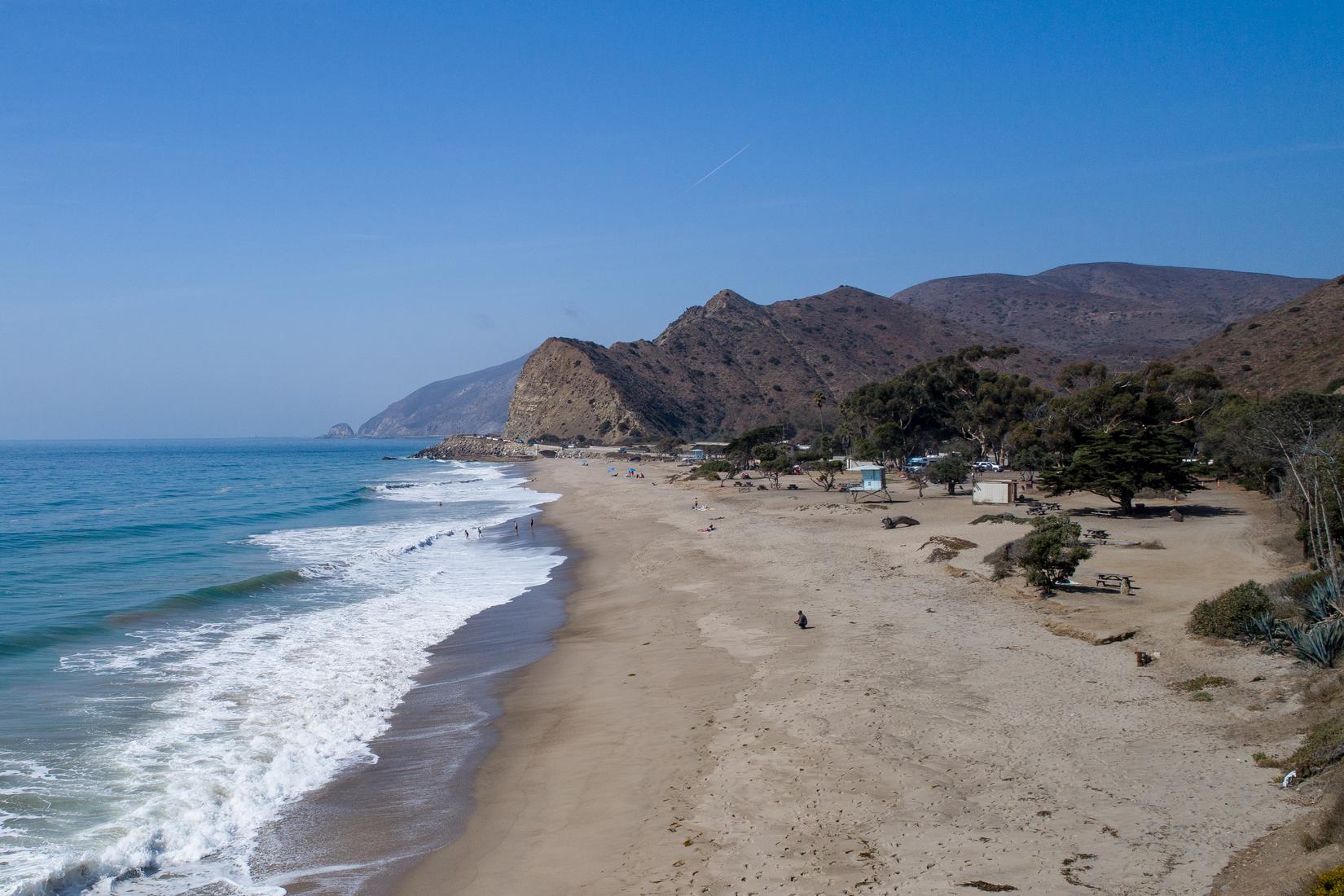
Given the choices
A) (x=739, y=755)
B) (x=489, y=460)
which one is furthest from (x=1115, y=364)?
(x=739, y=755)

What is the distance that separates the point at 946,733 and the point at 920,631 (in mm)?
4940

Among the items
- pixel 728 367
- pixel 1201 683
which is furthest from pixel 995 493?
pixel 728 367

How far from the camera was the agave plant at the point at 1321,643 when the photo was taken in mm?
9766

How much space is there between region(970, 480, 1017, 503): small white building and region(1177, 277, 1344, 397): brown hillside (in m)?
28.1

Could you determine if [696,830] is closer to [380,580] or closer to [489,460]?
[380,580]

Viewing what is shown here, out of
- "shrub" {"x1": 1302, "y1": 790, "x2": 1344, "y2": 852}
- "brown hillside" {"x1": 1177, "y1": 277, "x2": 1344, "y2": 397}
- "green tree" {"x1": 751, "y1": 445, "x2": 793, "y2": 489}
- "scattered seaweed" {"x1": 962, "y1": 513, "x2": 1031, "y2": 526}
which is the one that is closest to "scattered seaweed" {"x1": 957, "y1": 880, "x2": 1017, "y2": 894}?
"shrub" {"x1": 1302, "y1": 790, "x2": 1344, "y2": 852}

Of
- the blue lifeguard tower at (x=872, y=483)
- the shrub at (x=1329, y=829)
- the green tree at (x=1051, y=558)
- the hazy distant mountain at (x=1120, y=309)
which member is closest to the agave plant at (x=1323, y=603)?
the green tree at (x=1051, y=558)

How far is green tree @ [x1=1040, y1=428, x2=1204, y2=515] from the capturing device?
1099 inches

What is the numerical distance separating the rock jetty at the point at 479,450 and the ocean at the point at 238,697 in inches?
3151

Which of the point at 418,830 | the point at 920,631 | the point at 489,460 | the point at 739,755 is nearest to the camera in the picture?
the point at 418,830

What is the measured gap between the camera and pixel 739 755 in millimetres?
9398

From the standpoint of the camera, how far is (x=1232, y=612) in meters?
11.7

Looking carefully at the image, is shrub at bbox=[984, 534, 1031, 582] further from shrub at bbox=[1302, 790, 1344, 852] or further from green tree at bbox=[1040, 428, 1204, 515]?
shrub at bbox=[1302, 790, 1344, 852]

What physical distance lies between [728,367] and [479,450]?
1592 inches
